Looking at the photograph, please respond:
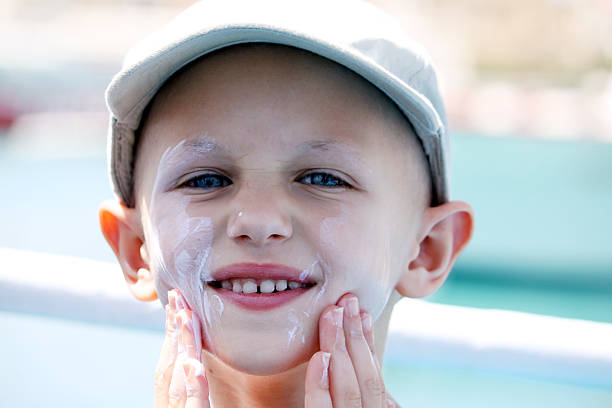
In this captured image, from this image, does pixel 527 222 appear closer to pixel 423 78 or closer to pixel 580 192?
pixel 580 192

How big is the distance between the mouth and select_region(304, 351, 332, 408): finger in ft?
0.26

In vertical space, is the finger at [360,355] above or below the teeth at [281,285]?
below

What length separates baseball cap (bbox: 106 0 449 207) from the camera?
0.86m

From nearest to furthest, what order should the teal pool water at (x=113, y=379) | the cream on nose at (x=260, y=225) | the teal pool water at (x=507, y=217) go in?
the cream on nose at (x=260, y=225) < the teal pool water at (x=113, y=379) < the teal pool water at (x=507, y=217)

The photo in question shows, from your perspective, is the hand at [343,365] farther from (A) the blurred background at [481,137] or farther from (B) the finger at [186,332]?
(A) the blurred background at [481,137]

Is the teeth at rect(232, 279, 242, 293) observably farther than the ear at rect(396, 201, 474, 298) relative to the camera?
No

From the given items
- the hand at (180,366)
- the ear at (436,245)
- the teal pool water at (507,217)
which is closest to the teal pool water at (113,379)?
the ear at (436,245)

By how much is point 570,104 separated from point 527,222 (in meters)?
2.36

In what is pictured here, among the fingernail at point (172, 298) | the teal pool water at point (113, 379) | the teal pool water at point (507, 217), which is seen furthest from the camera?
the teal pool water at point (507, 217)

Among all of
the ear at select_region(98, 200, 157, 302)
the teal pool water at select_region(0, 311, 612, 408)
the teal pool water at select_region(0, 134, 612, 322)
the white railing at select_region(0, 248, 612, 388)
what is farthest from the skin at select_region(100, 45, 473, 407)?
the teal pool water at select_region(0, 134, 612, 322)

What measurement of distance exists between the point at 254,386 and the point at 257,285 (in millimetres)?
209

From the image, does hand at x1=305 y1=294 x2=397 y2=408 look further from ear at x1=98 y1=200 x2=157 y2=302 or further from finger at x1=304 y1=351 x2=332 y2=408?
ear at x1=98 y1=200 x2=157 y2=302

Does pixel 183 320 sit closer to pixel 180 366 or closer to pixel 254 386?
pixel 180 366

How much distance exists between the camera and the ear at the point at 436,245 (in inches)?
41.7
